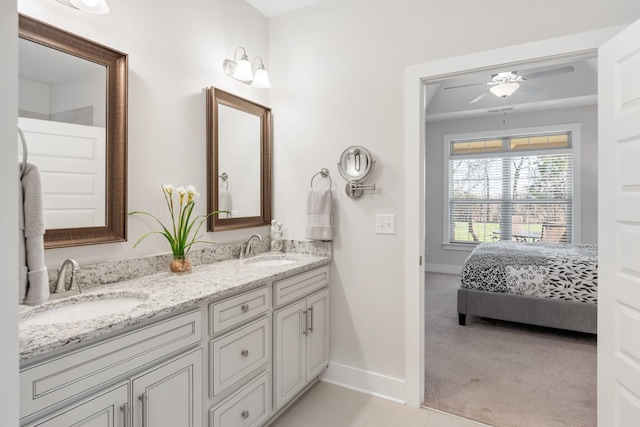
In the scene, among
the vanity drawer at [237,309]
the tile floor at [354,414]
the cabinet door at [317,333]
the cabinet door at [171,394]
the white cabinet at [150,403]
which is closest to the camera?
the white cabinet at [150,403]

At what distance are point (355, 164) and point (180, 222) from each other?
116cm

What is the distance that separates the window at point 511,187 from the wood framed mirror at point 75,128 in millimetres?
5527

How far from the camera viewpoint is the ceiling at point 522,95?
474 centimetres

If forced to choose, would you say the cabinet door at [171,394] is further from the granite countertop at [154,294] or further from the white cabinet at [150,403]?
the granite countertop at [154,294]

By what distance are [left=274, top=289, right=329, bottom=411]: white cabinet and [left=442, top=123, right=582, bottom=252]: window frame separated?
14.1 feet

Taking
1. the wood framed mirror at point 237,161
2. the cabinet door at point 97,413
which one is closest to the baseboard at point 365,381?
the wood framed mirror at point 237,161

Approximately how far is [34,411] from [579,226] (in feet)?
20.8

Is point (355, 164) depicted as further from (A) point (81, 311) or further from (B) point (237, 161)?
(A) point (81, 311)

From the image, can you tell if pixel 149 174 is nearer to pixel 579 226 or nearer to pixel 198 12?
pixel 198 12

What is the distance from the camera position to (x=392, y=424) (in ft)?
6.88

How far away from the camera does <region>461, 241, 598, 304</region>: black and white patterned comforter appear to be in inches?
128

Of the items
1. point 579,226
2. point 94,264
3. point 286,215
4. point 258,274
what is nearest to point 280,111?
point 286,215

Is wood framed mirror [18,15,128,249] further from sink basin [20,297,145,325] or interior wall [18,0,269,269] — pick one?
sink basin [20,297,145,325]

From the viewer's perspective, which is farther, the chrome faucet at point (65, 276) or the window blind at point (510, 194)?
the window blind at point (510, 194)
